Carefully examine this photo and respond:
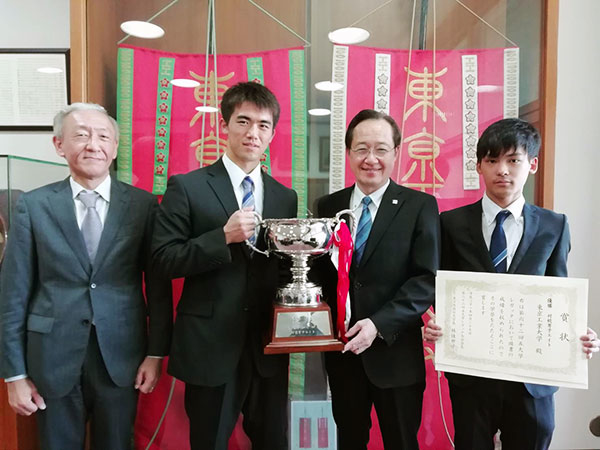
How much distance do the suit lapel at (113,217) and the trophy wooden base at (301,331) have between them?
598 millimetres

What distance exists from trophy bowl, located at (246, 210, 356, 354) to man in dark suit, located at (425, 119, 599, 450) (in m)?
0.37

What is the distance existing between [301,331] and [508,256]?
2.35 ft

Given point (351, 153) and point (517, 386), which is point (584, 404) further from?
point (351, 153)

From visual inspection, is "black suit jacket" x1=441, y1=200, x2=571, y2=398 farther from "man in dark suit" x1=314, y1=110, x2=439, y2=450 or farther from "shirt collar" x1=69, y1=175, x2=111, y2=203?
"shirt collar" x1=69, y1=175, x2=111, y2=203

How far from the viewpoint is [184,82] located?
1.93 m

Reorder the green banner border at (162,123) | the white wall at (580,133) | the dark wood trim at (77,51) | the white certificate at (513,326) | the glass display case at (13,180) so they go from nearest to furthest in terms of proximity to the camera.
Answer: the white certificate at (513,326) → the glass display case at (13,180) → the dark wood trim at (77,51) → the green banner border at (162,123) → the white wall at (580,133)

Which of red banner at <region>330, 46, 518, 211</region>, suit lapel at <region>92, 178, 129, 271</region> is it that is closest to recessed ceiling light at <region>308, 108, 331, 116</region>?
red banner at <region>330, 46, 518, 211</region>

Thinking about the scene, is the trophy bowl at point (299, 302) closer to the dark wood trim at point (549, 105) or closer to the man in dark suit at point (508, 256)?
the man in dark suit at point (508, 256)

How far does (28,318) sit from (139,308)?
0.33m

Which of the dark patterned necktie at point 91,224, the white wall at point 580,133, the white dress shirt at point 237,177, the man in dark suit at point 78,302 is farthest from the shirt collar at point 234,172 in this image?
the white wall at point 580,133

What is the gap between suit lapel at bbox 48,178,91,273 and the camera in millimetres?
1264

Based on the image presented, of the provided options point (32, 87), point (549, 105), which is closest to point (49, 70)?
point (32, 87)

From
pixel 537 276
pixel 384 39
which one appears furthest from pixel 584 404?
pixel 384 39

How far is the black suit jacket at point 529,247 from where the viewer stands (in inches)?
48.8
